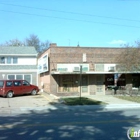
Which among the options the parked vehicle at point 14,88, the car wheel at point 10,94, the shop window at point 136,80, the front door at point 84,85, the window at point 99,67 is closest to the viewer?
the parked vehicle at point 14,88

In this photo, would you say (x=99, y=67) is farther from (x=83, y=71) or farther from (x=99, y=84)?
(x=83, y=71)

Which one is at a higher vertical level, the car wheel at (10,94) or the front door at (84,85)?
the front door at (84,85)

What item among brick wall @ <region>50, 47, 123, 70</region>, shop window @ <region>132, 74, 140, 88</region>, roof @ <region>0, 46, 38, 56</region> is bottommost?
shop window @ <region>132, 74, 140, 88</region>

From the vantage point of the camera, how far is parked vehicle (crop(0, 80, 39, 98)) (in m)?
25.2

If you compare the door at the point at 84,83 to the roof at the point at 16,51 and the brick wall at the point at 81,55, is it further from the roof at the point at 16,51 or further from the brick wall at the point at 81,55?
the roof at the point at 16,51

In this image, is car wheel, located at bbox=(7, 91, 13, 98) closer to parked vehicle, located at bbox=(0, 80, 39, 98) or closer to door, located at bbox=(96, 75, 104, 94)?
parked vehicle, located at bbox=(0, 80, 39, 98)

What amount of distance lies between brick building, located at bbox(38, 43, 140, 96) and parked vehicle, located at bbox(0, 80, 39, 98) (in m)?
2.40

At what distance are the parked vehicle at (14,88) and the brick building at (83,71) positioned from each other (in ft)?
7.87

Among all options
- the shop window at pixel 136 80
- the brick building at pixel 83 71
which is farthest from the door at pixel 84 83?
the shop window at pixel 136 80

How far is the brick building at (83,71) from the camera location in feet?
86.2

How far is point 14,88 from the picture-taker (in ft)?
85.3

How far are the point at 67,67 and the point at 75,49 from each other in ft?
6.87

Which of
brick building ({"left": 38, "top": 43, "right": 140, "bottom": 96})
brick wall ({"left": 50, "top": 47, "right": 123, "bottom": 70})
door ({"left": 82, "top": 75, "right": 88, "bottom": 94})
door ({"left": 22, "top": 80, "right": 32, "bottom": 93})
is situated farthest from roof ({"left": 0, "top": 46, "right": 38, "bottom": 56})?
door ({"left": 82, "top": 75, "right": 88, "bottom": 94})

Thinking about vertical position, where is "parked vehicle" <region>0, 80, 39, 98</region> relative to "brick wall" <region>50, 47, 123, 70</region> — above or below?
below
